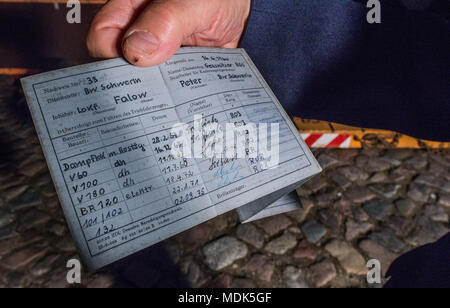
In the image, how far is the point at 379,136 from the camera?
3418 millimetres

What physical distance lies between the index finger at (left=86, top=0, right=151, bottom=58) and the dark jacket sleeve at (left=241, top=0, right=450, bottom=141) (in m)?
0.60

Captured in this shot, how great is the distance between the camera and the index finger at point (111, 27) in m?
1.47

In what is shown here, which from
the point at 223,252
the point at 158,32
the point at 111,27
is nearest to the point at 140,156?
the point at 158,32

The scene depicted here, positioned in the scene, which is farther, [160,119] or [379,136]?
[379,136]

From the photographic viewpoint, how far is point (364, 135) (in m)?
3.41

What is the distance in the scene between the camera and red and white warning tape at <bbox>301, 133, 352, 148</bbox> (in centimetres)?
328

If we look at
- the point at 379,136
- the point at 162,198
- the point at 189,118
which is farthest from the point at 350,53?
the point at 379,136

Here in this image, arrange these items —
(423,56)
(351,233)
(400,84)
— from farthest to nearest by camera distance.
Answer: (351,233)
(400,84)
(423,56)

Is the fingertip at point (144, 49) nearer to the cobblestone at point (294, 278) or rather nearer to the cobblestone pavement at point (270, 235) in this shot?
the cobblestone pavement at point (270, 235)

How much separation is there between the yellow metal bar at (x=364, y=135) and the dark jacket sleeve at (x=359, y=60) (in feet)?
4.49

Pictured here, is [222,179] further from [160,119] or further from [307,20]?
[307,20]
